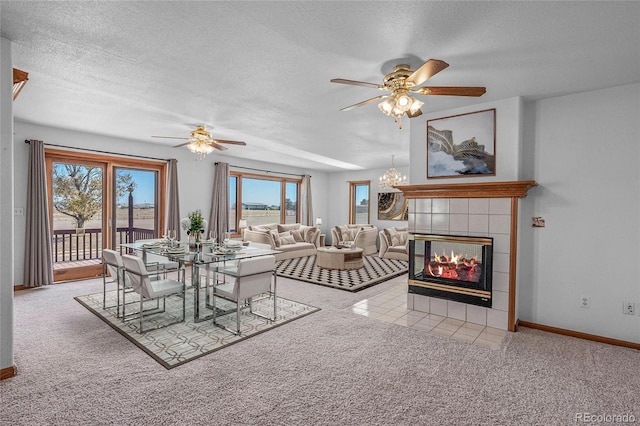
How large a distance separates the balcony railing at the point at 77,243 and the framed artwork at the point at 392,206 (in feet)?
22.5

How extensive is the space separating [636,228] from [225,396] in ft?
13.2

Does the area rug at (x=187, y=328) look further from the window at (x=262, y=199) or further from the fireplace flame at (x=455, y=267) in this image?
the window at (x=262, y=199)

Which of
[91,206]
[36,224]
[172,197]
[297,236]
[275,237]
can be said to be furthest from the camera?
[297,236]

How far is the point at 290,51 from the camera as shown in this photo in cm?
249

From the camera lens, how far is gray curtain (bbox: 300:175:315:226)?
9.94 m

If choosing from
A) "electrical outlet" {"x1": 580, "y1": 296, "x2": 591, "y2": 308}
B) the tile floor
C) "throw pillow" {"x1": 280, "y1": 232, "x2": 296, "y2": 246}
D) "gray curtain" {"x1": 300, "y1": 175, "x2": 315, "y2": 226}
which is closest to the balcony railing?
"throw pillow" {"x1": 280, "y1": 232, "x2": 296, "y2": 246}

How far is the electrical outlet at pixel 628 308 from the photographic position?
3090mm

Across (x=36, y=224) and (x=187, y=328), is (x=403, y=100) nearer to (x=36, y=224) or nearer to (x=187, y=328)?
(x=187, y=328)

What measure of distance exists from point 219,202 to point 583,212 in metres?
6.56

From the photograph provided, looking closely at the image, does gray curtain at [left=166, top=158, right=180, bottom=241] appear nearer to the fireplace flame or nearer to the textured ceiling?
the textured ceiling

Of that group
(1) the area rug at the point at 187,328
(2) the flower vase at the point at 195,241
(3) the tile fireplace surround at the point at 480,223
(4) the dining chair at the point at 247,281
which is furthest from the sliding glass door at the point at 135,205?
(3) the tile fireplace surround at the point at 480,223

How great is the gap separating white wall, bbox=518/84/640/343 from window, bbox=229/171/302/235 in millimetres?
6615

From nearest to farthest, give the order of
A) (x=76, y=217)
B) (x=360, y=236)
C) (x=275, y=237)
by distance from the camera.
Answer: (x=76, y=217) < (x=275, y=237) < (x=360, y=236)

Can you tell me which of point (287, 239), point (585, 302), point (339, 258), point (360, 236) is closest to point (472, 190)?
point (585, 302)
